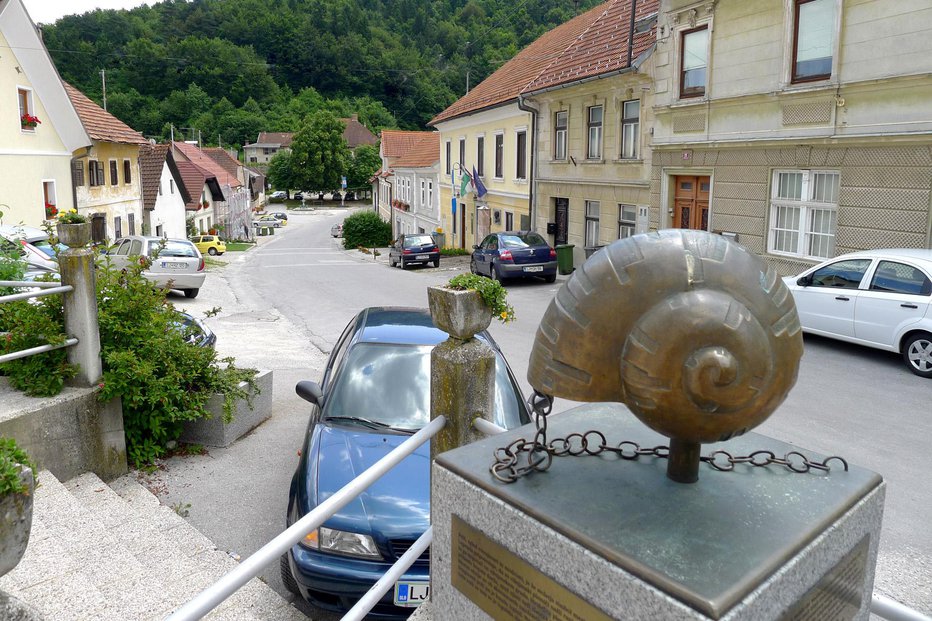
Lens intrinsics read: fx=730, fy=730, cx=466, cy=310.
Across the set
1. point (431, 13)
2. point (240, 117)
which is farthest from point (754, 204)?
point (240, 117)

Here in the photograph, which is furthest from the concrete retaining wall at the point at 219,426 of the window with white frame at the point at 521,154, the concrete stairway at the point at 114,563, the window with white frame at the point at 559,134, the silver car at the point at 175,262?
the window with white frame at the point at 521,154

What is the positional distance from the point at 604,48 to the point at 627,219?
18.6ft

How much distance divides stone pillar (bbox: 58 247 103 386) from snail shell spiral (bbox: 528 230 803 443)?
463 cm

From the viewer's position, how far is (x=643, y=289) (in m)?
2.14

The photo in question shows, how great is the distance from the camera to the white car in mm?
10102

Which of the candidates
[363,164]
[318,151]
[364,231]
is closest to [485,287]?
[364,231]

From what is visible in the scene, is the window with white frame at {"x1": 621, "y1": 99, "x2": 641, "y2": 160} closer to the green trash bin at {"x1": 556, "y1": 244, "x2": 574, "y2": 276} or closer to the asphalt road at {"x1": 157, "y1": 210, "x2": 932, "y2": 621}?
the green trash bin at {"x1": 556, "y1": 244, "x2": 574, "y2": 276}

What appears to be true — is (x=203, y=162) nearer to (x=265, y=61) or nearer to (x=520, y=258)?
(x=520, y=258)

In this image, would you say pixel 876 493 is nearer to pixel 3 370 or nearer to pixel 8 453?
pixel 8 453

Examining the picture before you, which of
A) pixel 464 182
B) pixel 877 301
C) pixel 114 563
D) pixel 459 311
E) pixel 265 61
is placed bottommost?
pixel 114 563

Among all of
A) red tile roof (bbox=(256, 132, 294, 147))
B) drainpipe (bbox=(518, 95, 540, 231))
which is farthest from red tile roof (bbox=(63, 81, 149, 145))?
red tile roof (bbox=(256, 132, 294, 147))

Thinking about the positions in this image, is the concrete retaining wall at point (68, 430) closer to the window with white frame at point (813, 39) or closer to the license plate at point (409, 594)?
the license plate at point (409, 594)

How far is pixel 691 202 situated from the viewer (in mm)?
18969

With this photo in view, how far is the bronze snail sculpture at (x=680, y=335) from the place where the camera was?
202 centimetres
